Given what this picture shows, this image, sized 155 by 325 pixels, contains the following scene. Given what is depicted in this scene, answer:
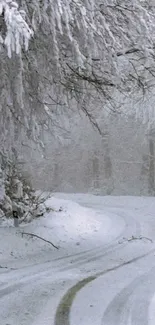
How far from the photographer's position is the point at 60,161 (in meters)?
53.0

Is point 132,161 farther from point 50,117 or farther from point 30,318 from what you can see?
point 30,318

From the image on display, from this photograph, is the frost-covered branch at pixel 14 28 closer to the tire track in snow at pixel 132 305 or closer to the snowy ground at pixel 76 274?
the snowy ground at pixel 76 274

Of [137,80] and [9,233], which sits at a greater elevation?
[137,80]

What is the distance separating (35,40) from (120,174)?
41.9 m

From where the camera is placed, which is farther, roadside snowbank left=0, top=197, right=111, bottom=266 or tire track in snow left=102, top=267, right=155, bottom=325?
roadside snowbank left=0, top=197, right=111, bottom=266

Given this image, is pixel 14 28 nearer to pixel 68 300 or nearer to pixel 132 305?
pixel 68 300

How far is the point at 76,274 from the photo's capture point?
9438mm

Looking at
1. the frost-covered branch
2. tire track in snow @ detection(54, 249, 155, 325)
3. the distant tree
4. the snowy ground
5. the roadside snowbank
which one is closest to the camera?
tire track in snow @ detection(54, 249, 155, 325)

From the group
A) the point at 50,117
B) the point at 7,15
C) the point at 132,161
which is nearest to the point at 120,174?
the point at 132,161

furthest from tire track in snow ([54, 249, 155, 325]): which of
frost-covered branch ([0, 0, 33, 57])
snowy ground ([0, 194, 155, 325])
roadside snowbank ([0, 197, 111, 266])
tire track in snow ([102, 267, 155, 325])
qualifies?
frost-covered branch ([0, 0, 33, 57])

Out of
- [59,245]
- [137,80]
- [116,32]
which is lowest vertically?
[59,245]

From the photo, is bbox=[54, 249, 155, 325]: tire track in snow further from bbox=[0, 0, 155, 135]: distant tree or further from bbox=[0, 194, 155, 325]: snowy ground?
bbox=[0, 0, 155, 135]: distant tree

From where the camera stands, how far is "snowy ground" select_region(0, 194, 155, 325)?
265 inches

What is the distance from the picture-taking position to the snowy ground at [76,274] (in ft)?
22.0
